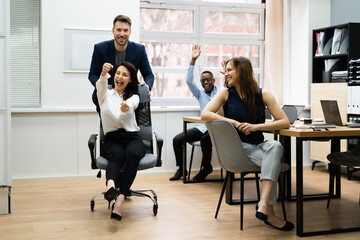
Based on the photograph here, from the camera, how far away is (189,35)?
555 centimetres

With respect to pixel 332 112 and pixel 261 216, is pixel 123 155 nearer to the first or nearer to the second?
pixel 261 216

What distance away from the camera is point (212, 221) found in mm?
3199

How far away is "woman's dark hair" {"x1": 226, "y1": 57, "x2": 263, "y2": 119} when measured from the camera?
3072mm

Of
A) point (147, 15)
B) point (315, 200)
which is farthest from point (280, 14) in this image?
point (315, 200)

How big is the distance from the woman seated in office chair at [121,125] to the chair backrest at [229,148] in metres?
0.67

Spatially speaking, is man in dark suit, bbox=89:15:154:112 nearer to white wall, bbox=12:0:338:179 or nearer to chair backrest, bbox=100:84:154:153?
chair backrest, bbox=100:84:154:153

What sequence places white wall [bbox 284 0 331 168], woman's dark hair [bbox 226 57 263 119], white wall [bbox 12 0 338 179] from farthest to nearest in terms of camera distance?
white wall [bbox 284 0 331 168] → white wall [bbox 12 0 338 179] → woman's dark hair [bbox 226 57 263 119]

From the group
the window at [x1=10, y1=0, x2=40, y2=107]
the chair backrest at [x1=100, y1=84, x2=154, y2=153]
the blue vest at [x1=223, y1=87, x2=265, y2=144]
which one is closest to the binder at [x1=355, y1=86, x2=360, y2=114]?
the blue vest at [x1=223, y1=87, x2=265, y2=144]

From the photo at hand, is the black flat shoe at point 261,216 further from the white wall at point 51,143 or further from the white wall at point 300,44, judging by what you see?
the white wall at point 300,44

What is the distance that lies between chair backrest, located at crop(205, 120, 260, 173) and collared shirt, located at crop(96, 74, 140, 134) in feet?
2.42

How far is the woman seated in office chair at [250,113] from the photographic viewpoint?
116 inches

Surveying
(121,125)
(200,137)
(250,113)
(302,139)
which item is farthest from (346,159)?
(200,137)

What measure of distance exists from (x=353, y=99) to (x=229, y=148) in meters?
2.38

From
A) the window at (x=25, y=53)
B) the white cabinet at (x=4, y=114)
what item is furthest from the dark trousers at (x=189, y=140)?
the white cabinet at (x=4, y=114)
